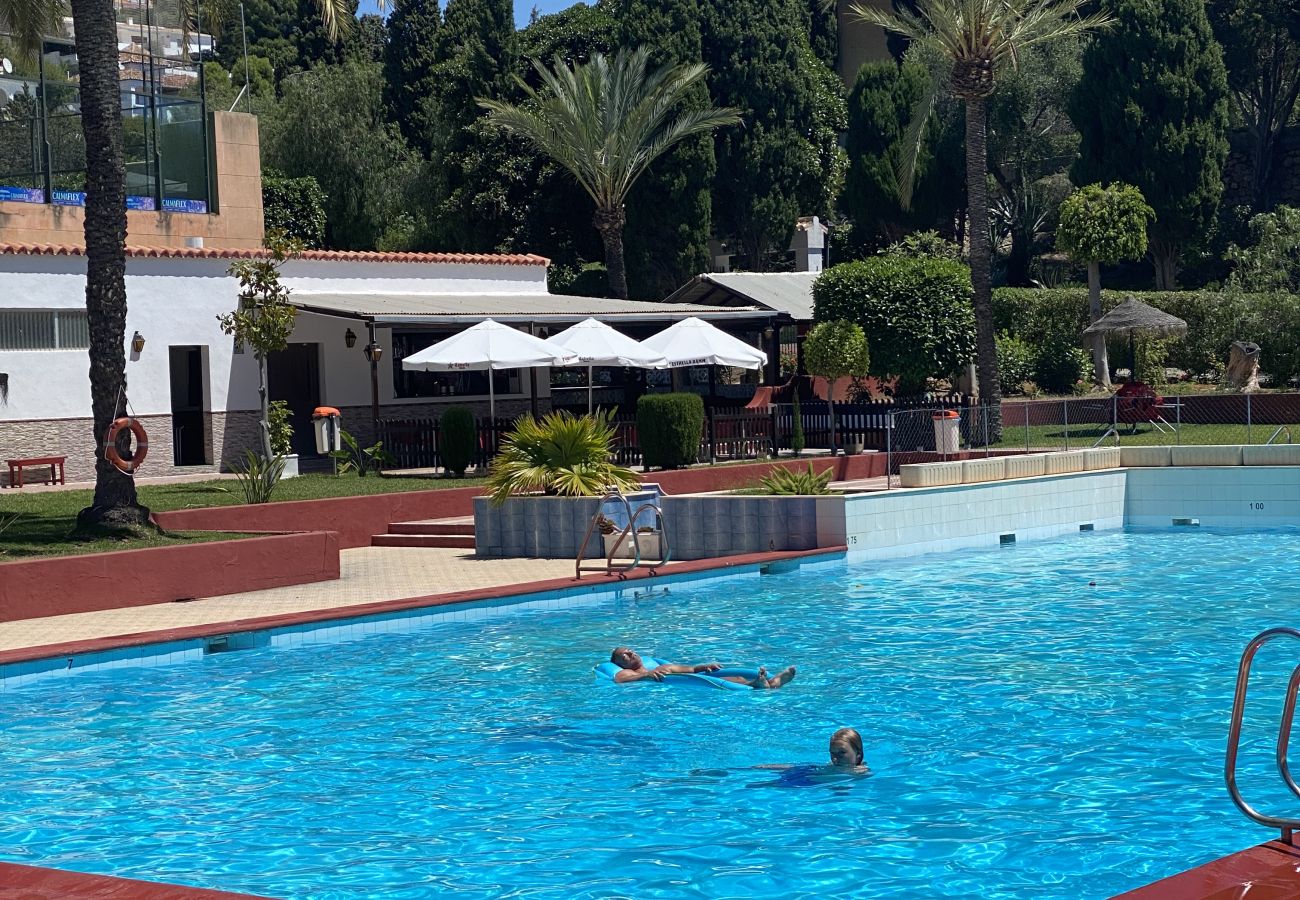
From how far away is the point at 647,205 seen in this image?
143 ft

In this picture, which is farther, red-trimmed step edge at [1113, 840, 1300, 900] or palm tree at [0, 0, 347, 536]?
palm tree at [0, 0, 347, 536]

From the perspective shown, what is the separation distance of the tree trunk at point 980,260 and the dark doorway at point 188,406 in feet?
46.4

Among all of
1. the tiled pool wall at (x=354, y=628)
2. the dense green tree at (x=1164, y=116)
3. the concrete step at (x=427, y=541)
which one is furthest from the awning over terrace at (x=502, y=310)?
the dense green tree at (x=1164, y=116)

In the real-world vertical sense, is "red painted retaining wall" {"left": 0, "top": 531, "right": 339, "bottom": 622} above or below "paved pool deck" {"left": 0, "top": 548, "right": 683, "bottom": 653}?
above

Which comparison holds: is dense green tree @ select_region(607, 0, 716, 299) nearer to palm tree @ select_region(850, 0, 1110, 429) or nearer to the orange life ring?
palm tree @ select_region(850, 0, 1110, 429)

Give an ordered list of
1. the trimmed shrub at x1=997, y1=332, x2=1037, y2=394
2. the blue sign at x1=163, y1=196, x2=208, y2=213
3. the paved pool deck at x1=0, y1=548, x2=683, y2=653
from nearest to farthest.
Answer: the paved pool deck at x1=0, y1=548, x2=683, y2=653 < the blue sign at x1=163, y1=196, x2=208, y2=213 < the trimmed shrub at x1=997, y1=332, x2=1037, y2=394

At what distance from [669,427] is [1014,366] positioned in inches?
558

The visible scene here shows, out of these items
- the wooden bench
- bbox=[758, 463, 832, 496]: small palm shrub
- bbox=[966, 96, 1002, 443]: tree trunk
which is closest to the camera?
bbox=[758, 463, 832, 496]: small palm shrub

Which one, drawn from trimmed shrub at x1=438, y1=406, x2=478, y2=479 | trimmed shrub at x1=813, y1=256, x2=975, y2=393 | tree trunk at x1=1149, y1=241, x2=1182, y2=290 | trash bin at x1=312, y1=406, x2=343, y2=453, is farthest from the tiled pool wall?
tree trunk at x1=1149, y1=241, x2=1182, y2=290

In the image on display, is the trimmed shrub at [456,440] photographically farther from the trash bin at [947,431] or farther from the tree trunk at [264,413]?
the trash bin at [947,431]

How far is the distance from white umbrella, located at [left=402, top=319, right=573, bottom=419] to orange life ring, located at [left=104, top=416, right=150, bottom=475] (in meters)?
6.99

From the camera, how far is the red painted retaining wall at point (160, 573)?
1467 cm

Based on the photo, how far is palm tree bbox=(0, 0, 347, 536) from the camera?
653 inches

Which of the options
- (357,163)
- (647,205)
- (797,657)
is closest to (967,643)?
(797,657)
